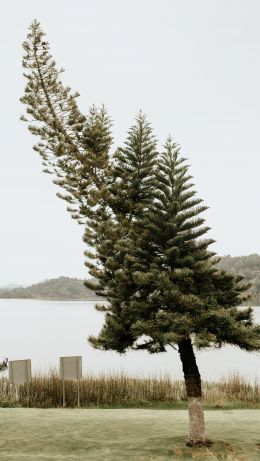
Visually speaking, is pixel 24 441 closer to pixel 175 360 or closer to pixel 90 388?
pixel 90 388

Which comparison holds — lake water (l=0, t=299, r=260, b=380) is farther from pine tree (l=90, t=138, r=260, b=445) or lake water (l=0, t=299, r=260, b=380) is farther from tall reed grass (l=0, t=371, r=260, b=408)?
pine tree (l=90, t=138, r=260, b=445)

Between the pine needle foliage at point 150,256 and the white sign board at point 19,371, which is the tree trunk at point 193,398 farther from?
the white sign board at point 19,371

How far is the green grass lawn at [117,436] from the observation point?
10.0 metres

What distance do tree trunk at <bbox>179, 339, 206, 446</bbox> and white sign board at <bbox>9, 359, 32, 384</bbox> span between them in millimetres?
8500

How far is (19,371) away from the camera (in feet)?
59.4

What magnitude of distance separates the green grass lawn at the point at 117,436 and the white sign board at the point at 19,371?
2344 mm

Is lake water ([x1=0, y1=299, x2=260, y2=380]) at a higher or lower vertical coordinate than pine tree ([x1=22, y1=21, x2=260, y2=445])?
lower

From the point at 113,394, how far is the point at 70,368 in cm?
264

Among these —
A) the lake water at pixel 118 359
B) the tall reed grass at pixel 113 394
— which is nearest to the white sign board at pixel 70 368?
the tall reed grass at pixel 113 394

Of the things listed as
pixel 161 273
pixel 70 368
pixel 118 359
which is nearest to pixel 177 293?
pixel 161 273

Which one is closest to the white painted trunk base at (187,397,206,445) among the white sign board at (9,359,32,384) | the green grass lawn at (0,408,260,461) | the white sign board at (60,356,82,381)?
the green grass lawn at (0,408,260,461)

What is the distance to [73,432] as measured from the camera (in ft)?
39.7

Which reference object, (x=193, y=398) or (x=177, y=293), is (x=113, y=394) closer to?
(x=193, y=398)

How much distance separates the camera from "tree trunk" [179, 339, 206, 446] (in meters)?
10.8
